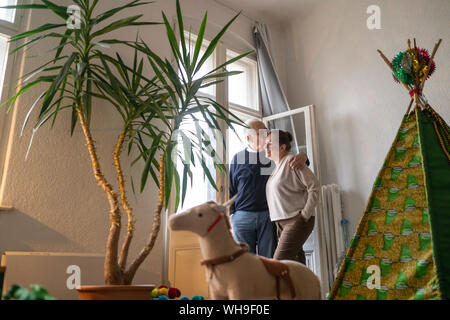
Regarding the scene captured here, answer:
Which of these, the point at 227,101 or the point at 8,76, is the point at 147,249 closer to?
the point at 8,76

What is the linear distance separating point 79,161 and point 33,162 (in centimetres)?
29

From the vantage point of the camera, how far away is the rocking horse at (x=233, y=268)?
107 cm

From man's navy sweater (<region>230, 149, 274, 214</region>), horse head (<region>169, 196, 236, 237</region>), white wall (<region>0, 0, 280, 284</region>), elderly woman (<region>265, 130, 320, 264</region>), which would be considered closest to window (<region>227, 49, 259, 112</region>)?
man's navy sweater (<region>230, 149, 274, 214</region>)

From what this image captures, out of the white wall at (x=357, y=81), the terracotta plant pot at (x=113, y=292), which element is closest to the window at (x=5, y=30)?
the terracotta plant pot at (x=113, y=292)

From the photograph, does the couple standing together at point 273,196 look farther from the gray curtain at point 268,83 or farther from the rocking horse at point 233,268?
the rocking horse at point 233,268

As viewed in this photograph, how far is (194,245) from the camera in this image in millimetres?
3049

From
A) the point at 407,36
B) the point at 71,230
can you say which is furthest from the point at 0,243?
the point at 407,36

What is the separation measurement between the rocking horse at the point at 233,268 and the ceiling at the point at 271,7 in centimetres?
342

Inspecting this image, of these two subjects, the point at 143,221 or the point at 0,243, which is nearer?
the point at 0,243

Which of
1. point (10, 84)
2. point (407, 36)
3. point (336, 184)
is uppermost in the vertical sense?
point (407, 36)

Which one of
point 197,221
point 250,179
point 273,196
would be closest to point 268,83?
point 250,179

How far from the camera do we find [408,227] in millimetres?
1682
